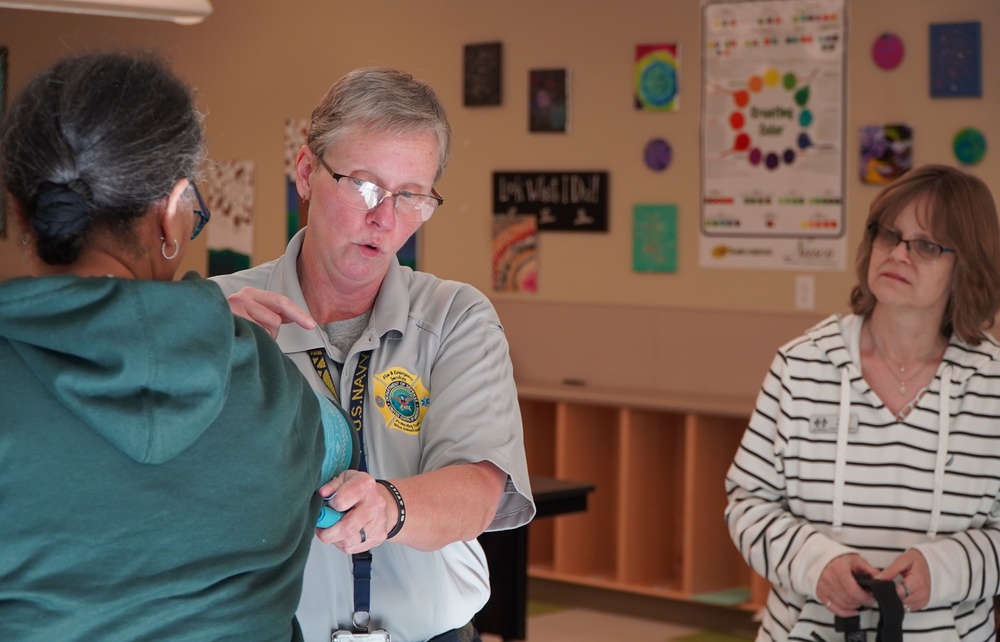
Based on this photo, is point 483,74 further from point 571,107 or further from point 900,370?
point 900,370

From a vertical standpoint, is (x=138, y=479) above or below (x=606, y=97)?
below

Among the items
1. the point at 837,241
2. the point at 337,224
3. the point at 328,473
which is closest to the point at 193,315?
the point at 328,473

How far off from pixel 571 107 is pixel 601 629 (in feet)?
8.07

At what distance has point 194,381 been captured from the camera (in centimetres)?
120

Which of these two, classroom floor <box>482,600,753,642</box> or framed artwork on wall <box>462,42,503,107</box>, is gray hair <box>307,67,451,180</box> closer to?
classroom floor <box>482,600,753,642</box>

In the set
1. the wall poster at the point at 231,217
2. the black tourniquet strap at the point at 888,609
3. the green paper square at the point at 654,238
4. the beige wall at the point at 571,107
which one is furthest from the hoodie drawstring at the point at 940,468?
the wall poster at the point at 231,217

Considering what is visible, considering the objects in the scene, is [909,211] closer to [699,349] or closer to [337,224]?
[337,224]

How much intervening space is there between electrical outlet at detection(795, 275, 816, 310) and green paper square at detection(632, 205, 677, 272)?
597 millimetres

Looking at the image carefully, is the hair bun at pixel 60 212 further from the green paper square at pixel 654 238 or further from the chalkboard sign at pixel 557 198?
the chalkboard sign at pixel 557 198

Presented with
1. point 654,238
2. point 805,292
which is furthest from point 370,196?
point 654,238

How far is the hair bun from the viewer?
4.09 ft

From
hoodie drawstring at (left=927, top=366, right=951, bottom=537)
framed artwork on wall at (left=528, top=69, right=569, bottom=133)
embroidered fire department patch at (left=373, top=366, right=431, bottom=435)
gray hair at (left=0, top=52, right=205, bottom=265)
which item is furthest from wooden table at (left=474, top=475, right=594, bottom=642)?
gray hair at (left=0, top=52, right=205, bottom=265)

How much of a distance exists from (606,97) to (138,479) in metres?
4.97

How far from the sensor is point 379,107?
1.91 meters
